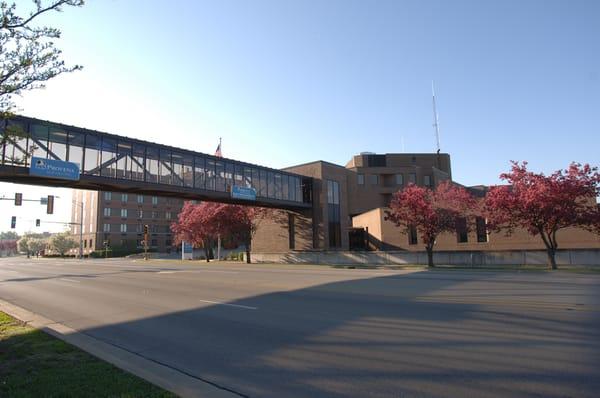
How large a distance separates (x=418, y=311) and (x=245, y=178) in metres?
35.1

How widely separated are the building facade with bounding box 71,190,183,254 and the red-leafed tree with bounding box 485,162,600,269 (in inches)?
3268

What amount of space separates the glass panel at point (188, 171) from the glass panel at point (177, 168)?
1.43 ft

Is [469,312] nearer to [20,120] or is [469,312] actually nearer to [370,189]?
Result: [20,120]

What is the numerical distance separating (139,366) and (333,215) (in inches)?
1771

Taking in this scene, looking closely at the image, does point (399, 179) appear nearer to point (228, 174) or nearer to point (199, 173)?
point (228, 174)

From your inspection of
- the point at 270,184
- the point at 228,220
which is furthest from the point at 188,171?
the point at 270,184

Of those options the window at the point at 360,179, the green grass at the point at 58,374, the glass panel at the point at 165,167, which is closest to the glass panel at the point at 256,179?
the glass panel at the point at 165,167

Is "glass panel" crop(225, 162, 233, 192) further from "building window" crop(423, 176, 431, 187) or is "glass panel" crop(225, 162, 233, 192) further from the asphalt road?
"building window" crop(423, 176, 431, 187)

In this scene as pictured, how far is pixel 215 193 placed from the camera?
37.9 metres

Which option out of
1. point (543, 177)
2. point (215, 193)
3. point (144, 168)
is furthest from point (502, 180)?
point (144, 168)

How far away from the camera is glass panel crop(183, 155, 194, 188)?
124 feet

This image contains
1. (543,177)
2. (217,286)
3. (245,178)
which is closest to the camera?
(217,286)

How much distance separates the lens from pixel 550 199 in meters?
24.3

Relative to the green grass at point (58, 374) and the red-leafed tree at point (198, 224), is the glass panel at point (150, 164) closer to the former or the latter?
the red-leafed tree at point (198, 224)
